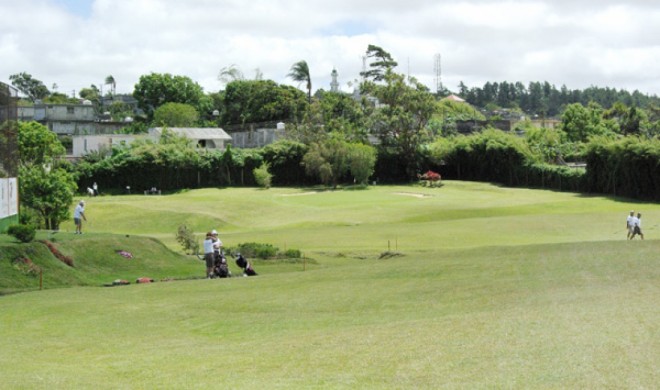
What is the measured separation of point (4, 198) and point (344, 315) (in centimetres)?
2642

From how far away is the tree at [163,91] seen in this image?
173875 mm

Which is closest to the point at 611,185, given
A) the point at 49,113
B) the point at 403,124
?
the point at 403,124

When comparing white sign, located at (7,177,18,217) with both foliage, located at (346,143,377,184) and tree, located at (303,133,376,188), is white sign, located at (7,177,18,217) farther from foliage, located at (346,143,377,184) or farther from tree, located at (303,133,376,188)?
foliage, located at (346,143,377,184)

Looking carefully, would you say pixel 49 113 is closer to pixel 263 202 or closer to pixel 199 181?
pixel 199 181

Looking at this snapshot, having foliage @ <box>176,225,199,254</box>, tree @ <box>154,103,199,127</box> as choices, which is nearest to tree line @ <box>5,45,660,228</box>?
foliage @ <box>176,225,199,254</box>

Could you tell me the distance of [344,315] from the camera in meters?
23.2

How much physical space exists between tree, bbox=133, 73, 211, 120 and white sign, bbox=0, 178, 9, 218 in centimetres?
13248

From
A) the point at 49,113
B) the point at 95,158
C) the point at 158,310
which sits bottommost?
the point at 158,310

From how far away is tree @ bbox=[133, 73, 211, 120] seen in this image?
174 m

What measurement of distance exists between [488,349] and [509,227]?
41.1 m

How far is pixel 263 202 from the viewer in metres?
78.1

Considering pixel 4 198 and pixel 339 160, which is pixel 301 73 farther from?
pixel 4 198

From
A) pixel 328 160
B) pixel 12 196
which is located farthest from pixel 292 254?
pixel 328 160

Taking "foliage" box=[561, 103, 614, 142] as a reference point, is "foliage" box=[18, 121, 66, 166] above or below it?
below
